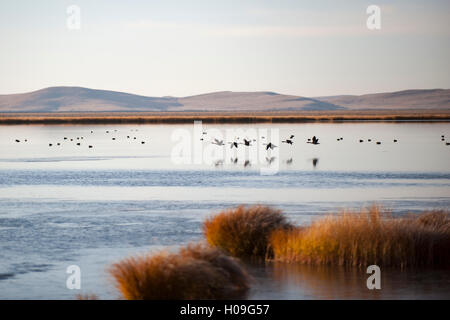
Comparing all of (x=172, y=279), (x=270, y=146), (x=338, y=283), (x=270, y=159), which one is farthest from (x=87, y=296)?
(x=270, y=146)

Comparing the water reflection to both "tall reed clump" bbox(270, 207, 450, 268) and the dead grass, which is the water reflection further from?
the dead grass

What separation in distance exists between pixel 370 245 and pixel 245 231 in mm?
2665

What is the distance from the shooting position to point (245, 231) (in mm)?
16547

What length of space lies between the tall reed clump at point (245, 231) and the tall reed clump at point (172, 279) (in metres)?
3.33

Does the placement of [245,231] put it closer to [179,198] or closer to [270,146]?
[179,198]

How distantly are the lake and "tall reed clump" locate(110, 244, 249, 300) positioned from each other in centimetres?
66

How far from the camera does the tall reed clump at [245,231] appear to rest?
54.0 feet

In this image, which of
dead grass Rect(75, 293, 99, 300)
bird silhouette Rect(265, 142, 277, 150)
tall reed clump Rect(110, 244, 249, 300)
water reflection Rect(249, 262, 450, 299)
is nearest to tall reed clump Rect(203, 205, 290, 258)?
water reflection Rect(249, 262, 450, 299)

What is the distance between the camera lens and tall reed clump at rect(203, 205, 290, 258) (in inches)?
648

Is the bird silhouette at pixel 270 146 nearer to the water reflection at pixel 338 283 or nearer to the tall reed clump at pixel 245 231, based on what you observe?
the tall reed clump at pixel 245 231
